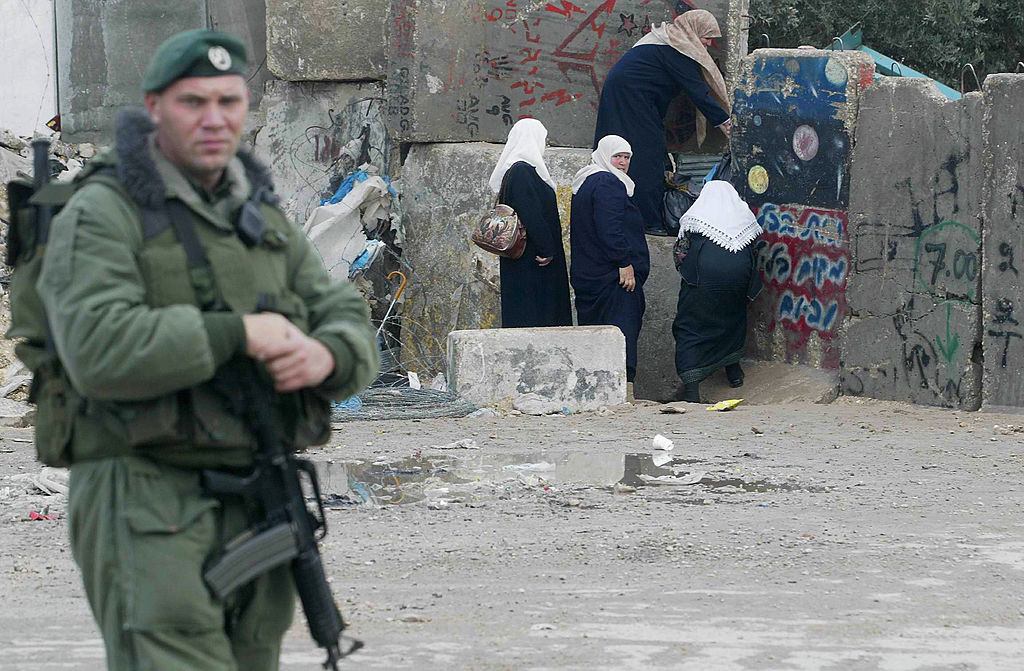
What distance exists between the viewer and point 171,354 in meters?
2.43

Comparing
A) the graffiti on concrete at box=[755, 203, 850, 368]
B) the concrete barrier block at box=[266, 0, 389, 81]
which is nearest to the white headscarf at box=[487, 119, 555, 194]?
the graffiti on concrete at box=[755, 203, 850, 368]

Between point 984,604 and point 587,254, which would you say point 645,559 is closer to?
point 984,604

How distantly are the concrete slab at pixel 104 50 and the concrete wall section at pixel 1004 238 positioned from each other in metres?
7.09

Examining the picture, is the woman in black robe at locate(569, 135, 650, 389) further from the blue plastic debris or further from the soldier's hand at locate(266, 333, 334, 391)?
the soldier's hand at locate(266, 333, 334, 391)

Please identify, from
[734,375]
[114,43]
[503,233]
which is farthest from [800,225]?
[114,43]

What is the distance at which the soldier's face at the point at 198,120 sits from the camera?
2582 millimetres

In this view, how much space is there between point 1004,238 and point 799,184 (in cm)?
165

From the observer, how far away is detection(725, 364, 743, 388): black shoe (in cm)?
985

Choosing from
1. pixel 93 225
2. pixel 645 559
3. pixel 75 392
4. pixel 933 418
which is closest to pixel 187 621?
pixel 75 392

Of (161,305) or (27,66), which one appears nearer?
(161,305)

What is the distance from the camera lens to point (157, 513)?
2531mm

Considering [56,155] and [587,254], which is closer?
[587,254]

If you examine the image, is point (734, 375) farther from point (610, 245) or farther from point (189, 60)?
point (189, 60)

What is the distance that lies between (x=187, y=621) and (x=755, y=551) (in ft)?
10.4
